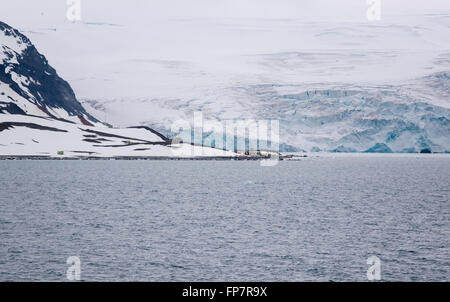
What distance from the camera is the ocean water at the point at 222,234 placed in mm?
31781

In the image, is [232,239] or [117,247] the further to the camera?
[232,239]

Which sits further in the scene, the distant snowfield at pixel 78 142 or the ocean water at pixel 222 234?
the distant snowfield at pixel 78 142

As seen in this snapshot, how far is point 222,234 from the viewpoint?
4278cm

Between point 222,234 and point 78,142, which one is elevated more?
point 78,142

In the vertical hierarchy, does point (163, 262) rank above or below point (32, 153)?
below

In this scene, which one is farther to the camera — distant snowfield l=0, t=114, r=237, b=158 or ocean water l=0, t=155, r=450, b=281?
distant snowfield l=0, t=114, r=237, b=158

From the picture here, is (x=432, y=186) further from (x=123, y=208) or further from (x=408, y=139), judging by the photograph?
(x=408, y=139)

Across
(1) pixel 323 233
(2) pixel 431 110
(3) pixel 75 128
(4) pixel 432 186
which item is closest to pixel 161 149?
(3) pixel 75 128

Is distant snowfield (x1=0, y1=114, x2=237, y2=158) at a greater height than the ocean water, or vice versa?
distant snowfield (x1=0, y1=114, x2=237, y2=158)

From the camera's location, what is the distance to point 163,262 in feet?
110

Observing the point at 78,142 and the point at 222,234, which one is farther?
the point at 78,142

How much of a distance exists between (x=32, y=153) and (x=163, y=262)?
481 feet

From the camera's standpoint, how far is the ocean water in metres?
31.8

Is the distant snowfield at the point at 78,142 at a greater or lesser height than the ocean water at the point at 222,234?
greater
